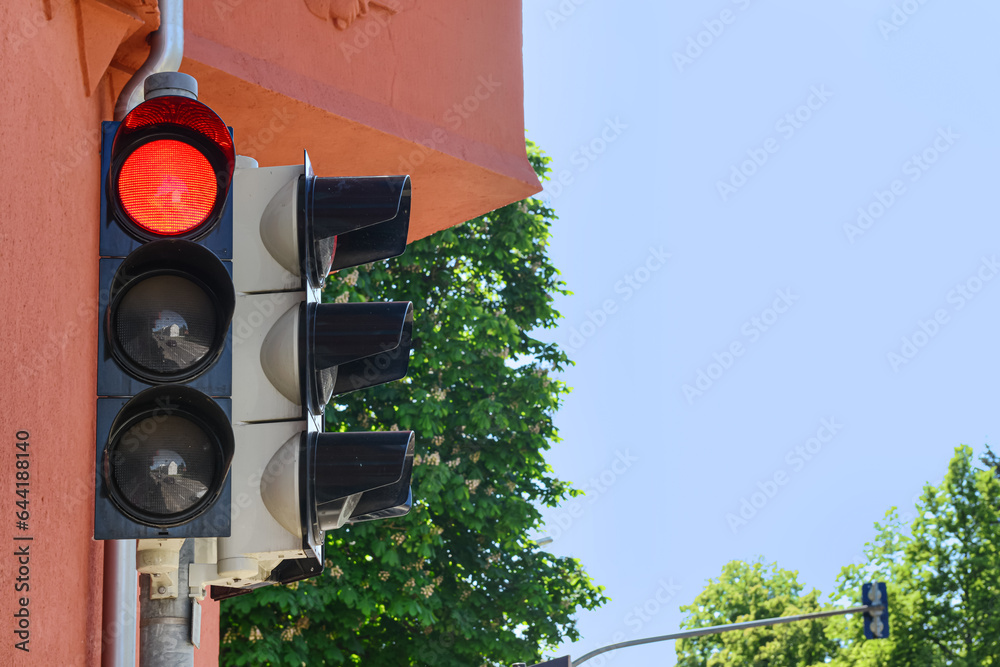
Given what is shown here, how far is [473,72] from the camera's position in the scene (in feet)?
26.6

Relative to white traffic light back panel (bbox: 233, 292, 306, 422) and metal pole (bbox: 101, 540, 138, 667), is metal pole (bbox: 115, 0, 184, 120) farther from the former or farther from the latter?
white traffic light back panel (bbox: 233, 292, 306, 422)

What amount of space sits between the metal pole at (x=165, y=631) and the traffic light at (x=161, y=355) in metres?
0.29

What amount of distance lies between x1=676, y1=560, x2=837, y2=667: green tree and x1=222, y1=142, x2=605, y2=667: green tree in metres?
27.7

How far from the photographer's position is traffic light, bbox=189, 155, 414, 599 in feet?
8.91

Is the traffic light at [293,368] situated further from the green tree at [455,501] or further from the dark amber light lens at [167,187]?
the green tree at [455,501]

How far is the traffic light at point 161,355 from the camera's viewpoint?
2355 mm

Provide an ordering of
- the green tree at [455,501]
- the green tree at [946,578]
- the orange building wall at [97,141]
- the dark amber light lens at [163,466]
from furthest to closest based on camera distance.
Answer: the green tree at [946,578]
the green tree at [455,501]
the orange building wall at [97,141]
the dark amber light lens at [163,466]

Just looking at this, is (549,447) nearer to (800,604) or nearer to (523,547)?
(523,547)

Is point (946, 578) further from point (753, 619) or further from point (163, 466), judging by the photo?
point (163, 466)

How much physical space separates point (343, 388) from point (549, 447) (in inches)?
485

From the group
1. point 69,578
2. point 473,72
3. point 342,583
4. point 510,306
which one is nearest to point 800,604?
point 510,306

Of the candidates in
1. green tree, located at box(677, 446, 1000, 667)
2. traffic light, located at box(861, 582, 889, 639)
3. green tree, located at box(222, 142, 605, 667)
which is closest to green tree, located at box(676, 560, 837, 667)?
green tree, located at box(677, 446, 1000, 667)

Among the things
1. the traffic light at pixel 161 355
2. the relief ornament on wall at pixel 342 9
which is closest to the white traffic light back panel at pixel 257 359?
the traffic light at pixel 161 355

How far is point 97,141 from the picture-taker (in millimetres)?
5320
